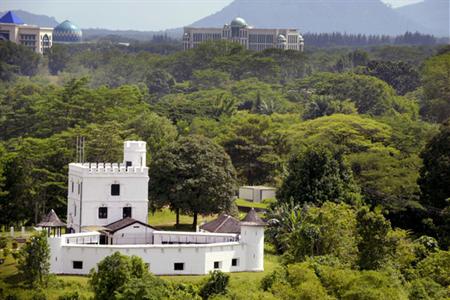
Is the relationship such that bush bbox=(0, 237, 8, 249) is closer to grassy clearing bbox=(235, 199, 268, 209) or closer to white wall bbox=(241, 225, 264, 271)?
white wall bbox=(241, 225, 264, 271)

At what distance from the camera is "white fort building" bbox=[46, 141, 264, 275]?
49.3 m

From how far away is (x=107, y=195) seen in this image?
5500 cm

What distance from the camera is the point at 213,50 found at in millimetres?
158375

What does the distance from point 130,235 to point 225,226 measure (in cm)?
386

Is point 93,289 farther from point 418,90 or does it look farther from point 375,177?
point 418,90

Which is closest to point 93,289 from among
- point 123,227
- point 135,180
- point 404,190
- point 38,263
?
point 38,263

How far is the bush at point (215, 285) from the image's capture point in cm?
4691

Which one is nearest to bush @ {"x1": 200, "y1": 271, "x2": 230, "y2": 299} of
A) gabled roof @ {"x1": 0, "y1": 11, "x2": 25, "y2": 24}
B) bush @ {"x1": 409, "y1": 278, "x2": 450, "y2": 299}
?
bush @ {"x1": 409, "y1": 278, "x2": 450, "y2": 299}

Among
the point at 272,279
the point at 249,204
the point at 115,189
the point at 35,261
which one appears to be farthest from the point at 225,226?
the point at 249,204

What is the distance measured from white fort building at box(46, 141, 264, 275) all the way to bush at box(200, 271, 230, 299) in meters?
2.74

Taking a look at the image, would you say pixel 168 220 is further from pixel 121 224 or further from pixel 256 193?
pixel 256 193

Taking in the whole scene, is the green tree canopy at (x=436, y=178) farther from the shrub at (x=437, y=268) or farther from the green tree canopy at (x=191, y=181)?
the shrub at (x=437, y=268)

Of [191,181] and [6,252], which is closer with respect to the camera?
[6,252]

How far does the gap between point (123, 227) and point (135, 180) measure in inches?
136
